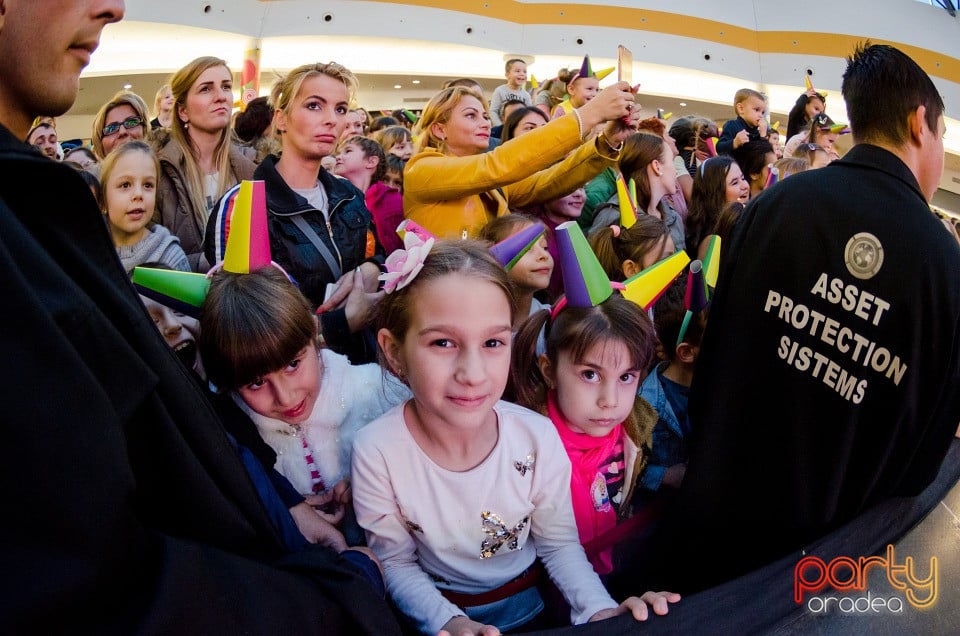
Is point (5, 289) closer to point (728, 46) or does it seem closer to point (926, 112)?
point (926, 112)

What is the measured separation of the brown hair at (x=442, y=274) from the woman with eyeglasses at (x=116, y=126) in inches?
89.1

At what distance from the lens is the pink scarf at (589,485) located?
4.33 feet

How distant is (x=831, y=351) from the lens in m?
1.18

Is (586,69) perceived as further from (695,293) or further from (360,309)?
(360,309)

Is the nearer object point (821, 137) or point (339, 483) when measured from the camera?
point (339, 483)

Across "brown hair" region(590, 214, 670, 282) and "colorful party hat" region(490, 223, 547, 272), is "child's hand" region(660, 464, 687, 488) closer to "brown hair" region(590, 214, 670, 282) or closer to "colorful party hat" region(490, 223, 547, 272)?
"colorful party hat" region(490, 223, 547, 272)

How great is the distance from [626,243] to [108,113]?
2.38 metres

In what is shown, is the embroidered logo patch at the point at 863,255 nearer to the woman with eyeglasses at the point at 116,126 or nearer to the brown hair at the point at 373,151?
A: the brown hair at the point at 373,151

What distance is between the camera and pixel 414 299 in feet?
3.75

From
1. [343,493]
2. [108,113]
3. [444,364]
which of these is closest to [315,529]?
[343,493]

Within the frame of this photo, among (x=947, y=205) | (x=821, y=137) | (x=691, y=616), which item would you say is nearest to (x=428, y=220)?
(x=691, y=616)

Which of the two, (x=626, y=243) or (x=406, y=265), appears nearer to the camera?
(x=406, y=265)

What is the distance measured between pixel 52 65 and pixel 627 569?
1307 millimetres

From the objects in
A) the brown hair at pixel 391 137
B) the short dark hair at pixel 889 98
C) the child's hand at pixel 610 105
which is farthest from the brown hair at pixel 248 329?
the brown hair at pixel 391 137
